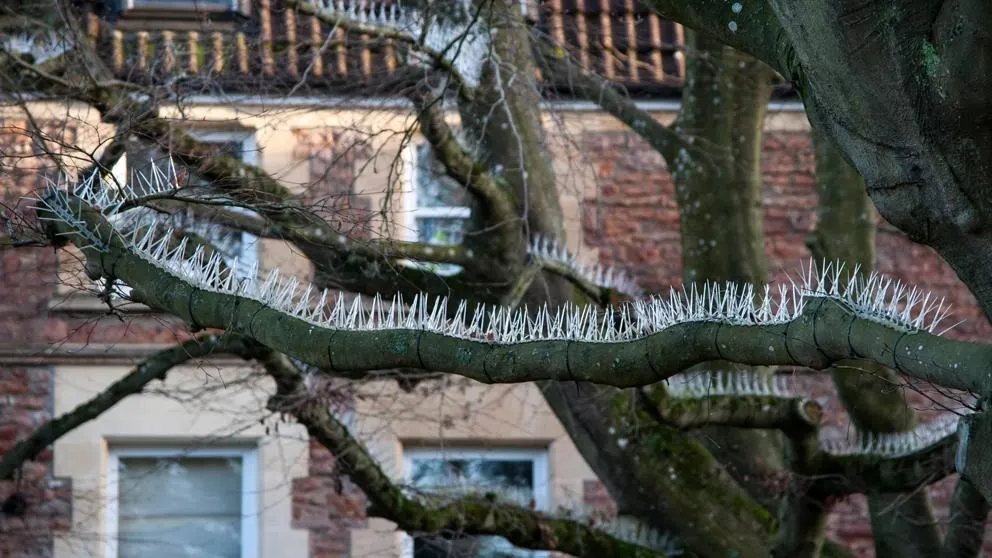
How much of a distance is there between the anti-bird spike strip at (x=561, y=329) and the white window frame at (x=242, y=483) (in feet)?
18.3

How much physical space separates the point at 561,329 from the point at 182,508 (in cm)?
646

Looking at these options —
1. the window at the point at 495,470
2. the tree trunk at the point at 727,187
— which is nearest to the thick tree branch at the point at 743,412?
the tree trunk at the point at 727,187

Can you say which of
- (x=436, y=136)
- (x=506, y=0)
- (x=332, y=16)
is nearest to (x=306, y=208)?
(x=436, y=136)

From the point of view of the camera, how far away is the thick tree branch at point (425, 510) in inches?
279

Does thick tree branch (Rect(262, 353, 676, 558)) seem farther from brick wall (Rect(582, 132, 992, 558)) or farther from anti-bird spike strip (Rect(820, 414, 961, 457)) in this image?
brick wall (Rect(582, 132, 992, 558))

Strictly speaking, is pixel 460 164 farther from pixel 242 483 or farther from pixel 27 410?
pixel 27 410

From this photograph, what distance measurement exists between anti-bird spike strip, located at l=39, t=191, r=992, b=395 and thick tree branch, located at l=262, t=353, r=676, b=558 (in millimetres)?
2156

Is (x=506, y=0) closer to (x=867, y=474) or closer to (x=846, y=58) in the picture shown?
(x=867, y=474)

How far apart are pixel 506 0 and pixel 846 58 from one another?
14.2ft

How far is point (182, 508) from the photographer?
34.3 feet

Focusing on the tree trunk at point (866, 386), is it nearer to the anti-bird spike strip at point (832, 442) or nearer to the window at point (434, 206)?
the anti-bird spike strip at point (832, 442)

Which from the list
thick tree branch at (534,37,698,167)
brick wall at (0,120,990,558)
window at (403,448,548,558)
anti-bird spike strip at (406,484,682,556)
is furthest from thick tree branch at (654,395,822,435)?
window at (403,448,548,558)

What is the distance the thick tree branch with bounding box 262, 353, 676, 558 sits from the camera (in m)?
7.08

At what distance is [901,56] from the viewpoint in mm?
3854
